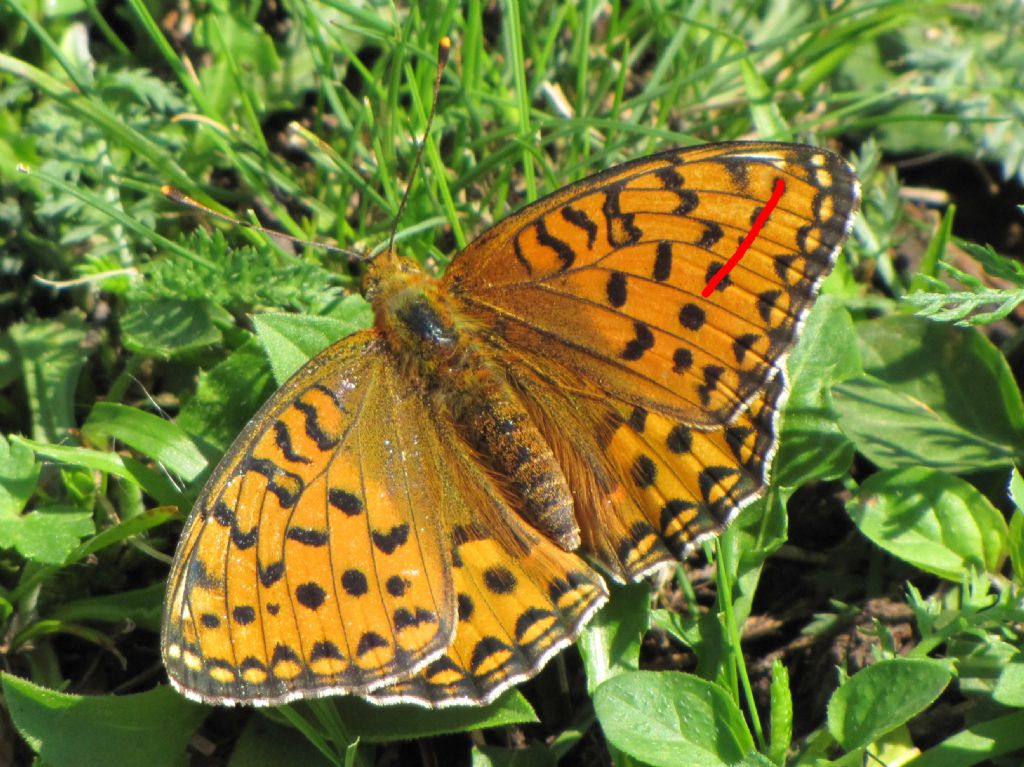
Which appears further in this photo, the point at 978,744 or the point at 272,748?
the point at 272,748

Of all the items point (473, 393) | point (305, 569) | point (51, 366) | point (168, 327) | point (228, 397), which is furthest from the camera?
point (51, 366)

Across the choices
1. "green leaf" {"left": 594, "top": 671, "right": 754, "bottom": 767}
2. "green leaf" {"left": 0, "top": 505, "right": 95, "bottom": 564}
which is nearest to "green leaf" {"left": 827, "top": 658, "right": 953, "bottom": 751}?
"green leaf" {"left": 594, "top": 671, "right": 754, "bottom": 767}

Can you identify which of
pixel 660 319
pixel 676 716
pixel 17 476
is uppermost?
pixel 17 476

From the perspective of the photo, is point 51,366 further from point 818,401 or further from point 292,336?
point 818,401

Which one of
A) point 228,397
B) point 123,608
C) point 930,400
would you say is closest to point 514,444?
point 228,397

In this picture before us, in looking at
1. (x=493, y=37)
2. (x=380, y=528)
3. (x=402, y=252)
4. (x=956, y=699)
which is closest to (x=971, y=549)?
(x=956, y=699)

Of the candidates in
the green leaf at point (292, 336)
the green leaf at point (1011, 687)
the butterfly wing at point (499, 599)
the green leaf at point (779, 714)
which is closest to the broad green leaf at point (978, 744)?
the green leaf at point (1011, 687)

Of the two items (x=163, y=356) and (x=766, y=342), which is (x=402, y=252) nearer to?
(x=163, y=356)
